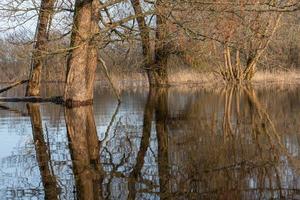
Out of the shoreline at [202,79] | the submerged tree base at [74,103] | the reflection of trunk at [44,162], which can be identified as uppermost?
the shoreline at [202,79]

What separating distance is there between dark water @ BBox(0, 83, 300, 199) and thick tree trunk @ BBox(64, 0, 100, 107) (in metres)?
4.30

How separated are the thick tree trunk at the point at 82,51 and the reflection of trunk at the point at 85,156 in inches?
170

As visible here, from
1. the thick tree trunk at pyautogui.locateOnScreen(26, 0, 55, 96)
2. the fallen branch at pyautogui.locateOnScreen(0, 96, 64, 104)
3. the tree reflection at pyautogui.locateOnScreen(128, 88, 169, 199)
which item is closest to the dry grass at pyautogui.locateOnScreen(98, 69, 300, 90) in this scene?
the thick tree trunk at pyautogui.locateOnScreen(26, 0, 55, 96)

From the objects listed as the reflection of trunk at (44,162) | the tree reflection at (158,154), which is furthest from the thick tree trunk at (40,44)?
the tree reflection at (158,154)

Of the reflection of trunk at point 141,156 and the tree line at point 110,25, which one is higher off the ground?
the tree line at point 110,25

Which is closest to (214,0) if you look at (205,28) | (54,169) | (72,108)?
(205,28)

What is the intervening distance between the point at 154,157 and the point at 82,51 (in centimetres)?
1020

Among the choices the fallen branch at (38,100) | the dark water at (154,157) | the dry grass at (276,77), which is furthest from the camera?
the dry grass at (276,77)

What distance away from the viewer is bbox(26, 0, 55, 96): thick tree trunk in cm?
1623

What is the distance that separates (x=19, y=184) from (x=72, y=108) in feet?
35.0

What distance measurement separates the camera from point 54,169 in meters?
6.43

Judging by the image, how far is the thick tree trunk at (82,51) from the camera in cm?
1641

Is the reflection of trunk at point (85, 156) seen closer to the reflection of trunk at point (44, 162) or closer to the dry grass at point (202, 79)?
the reflection of trunk at point (44, 162)

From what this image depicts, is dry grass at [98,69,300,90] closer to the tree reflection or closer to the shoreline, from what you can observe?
the shoreline
